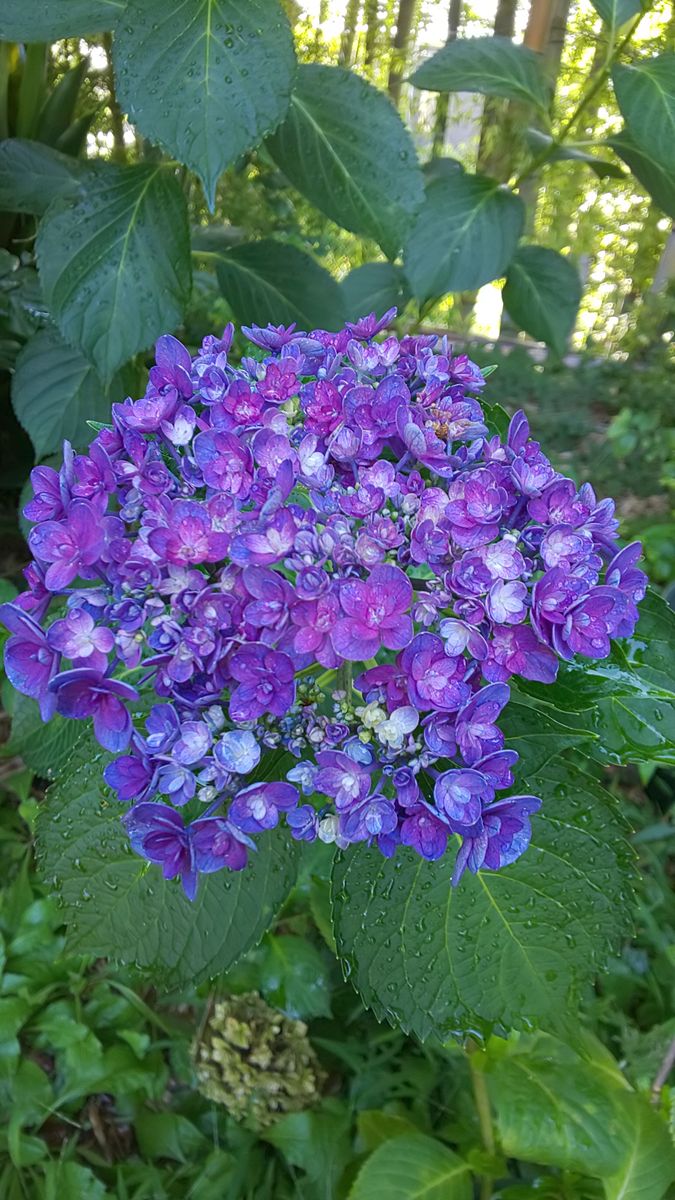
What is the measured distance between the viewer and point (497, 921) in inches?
26.2

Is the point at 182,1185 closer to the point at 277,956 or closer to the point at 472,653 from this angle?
the point at 277,956

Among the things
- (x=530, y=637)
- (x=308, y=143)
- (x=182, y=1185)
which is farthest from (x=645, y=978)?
(x=308, y=143)

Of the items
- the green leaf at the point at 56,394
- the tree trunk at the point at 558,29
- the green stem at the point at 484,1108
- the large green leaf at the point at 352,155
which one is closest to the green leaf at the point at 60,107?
the green leaf at the point at 56,394

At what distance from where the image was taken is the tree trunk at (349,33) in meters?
2.47

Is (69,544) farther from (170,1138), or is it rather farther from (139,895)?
(170,1138)

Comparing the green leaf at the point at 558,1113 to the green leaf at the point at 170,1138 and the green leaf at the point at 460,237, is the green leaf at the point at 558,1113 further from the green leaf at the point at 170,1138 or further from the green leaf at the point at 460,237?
the green leaf at the point at 460,237

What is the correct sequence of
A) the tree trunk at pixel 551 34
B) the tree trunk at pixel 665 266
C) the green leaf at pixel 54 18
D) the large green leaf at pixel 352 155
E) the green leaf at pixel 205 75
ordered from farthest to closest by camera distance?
the tree trunk at pixel 665 266 < the tree trunk at pixel 551 34 < the large green leaf at pixel 352 155 < the green leaf at pixel 54 18 < the green leaf at pixel 205 75

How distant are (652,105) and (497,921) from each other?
3.26ft

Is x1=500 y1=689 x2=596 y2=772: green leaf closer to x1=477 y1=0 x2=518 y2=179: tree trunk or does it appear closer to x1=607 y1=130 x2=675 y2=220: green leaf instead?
x1=607 y1=130 x2=675 y2=220: green leaf

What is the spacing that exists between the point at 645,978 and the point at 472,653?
1060mm

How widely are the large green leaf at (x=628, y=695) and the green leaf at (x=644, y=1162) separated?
0.54 metres

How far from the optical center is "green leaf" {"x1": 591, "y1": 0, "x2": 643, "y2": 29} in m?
1.12

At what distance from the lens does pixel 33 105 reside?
4.55 feet

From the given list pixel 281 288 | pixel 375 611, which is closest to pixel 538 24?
pixel 281 288
